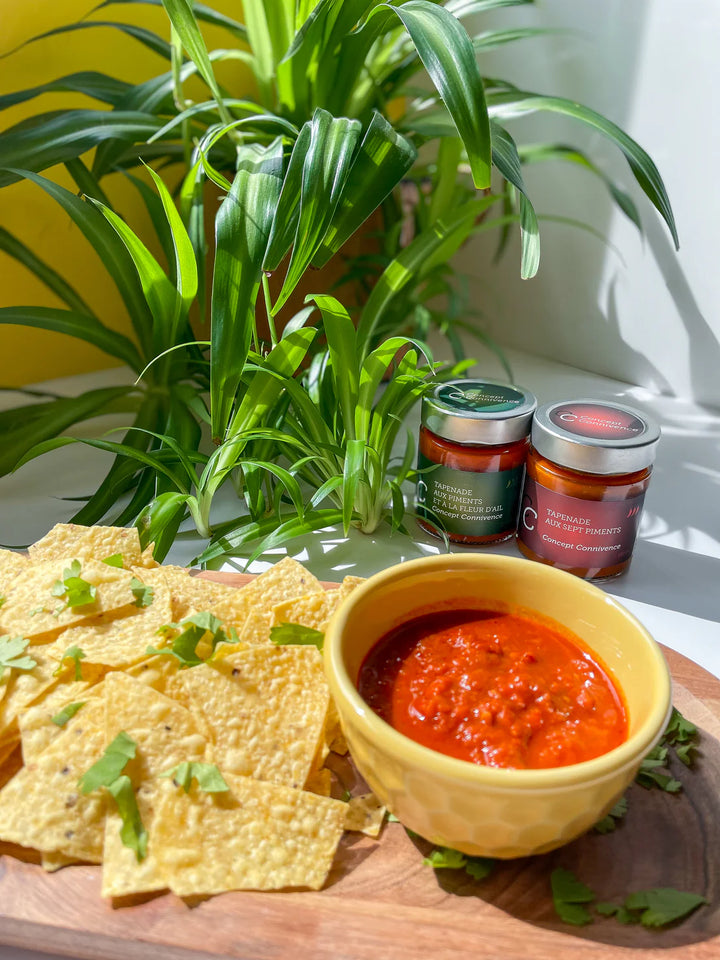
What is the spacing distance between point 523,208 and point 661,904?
668 millimetres

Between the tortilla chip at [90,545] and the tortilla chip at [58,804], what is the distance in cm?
25

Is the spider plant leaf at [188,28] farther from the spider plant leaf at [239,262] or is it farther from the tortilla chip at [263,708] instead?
the tortilla chip at [263,708]

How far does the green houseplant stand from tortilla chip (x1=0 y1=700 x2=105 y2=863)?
352 mm

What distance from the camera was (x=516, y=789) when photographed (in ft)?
1.74

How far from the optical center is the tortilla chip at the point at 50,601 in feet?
2.45

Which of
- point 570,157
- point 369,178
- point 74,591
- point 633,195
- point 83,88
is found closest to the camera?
point 74,591

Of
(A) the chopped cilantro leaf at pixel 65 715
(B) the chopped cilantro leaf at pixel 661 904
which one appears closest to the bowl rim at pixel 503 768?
(B) the chopped cilantro leaf at pixel 661 904

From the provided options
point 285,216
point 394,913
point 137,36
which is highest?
point 137,36

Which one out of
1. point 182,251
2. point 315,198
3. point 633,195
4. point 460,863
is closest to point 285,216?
point 315,198

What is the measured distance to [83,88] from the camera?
3.92ft

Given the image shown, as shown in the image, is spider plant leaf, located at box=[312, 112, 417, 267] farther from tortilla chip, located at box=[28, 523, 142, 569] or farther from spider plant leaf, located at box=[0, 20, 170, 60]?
spider plant leaf, located at box=[0, 20, 170, 60]

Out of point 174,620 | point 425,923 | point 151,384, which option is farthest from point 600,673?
point 151,384

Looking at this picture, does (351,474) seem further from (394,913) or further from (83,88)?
(83,88)

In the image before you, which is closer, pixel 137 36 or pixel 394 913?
pixel 394 913
